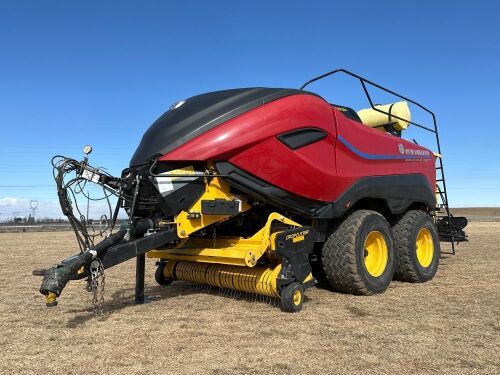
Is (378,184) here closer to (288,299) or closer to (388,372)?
(288,299)

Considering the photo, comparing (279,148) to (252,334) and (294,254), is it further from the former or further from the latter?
(252,334)

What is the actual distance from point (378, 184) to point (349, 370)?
11.8 feet

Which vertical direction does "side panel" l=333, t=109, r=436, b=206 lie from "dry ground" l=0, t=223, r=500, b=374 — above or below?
above

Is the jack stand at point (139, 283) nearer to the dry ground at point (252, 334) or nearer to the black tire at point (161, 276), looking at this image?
the dry ground at point (252, 334)

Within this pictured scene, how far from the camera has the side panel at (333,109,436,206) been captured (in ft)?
18.9

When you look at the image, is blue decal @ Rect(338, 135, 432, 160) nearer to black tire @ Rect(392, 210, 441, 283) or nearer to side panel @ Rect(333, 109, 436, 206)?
side panel @ Rect(333, 109, 436, 206)

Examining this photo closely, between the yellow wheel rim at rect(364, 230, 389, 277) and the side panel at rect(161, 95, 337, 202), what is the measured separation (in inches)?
40.2

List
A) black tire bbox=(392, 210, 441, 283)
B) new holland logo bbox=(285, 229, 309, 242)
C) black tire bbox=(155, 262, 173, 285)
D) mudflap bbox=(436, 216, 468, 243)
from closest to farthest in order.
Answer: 1. new holland logo bbox=(285, 229, 309, 242)
2. black tire bbox=(155, 262, 173, 285)
3. black tire bbox=(392, 210, 441, 283)
4. mudflap bbox=(436, 216, 468, 243)

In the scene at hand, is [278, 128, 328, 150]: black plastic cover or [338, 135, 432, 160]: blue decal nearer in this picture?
[278, 128, 328, 150]: black plastic cover

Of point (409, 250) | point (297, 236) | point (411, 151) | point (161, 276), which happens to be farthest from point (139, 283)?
point (411, 151)

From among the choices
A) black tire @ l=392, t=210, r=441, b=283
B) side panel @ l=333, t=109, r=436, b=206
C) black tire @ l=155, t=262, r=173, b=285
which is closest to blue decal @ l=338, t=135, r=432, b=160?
side panel @ l=333, t=109, r=436, b=206

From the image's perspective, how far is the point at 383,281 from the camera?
19.5 feet

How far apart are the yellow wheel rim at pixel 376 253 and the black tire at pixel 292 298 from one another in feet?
5.21

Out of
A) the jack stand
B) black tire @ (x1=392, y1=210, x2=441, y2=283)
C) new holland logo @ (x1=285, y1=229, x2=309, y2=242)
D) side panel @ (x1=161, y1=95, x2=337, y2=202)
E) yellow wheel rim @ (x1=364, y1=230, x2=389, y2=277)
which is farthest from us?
black tire @ (x1=392, y1=210, x2=441, y2=283)
